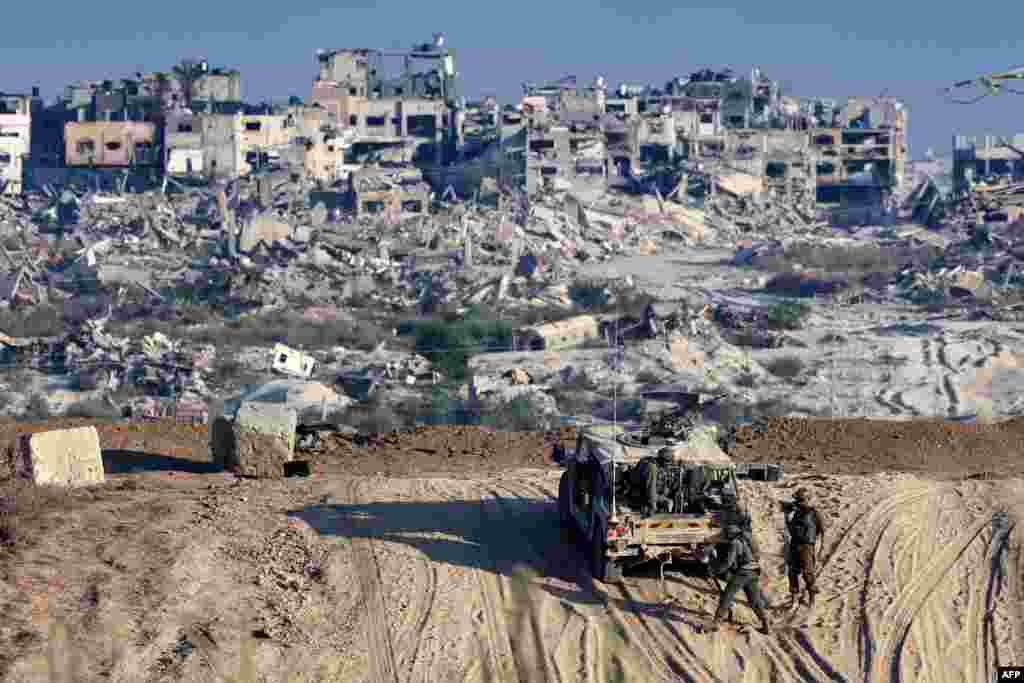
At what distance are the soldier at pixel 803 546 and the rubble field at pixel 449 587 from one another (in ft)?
0.74

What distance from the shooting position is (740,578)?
44.4 feet

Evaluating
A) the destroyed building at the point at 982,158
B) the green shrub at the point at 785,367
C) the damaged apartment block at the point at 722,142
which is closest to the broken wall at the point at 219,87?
the damaged apartment block at the point at 722,142

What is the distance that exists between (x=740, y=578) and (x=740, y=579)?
12mm

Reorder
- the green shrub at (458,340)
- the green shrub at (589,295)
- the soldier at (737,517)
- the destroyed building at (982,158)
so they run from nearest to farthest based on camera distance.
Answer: the soldier at (737,517), the green shrub at (458,340), the green shrub at (589,295), the destroyed building at (982,158)

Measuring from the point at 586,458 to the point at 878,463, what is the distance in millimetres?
6621

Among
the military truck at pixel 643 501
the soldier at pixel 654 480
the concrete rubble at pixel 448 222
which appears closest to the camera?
the military truck at pixel 643 501

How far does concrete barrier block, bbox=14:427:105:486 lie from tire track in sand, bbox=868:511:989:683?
27.5 ft

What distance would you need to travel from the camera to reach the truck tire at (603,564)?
47.6ft

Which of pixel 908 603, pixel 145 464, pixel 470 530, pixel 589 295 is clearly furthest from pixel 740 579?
pixel 589 295

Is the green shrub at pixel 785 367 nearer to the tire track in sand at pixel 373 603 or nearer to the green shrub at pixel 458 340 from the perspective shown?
the green shrub at pixel 458 340

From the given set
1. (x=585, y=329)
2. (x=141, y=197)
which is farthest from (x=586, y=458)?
(x=141, y=197)

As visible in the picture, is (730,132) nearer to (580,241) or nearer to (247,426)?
(580,241)

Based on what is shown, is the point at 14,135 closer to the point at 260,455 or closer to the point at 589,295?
the point at 589,295

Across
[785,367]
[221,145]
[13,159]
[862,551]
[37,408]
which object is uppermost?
[221,145]
